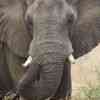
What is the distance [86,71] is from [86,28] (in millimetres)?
2012

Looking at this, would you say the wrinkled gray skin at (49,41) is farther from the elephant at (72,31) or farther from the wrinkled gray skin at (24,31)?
the wrinkled gray skin at (24,31)

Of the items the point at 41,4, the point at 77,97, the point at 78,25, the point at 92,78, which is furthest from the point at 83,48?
the point at 92,78

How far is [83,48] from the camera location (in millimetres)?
4672

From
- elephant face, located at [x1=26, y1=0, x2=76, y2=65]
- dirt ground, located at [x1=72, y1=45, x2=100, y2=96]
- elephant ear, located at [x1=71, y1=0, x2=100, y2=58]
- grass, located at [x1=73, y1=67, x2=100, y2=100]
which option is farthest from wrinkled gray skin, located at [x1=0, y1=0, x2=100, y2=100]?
dirt ground, located at [x1=72, y1=45, x2=100, y2=96]

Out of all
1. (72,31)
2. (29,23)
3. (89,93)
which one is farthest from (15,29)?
(89,93)

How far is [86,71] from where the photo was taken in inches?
260

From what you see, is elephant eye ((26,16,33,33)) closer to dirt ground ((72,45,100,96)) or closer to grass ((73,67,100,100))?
grass ((73,67,100,100))

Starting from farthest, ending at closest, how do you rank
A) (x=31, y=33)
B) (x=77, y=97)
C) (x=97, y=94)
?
(x=77, y=97), (x=97, y=94), (x=31, y=33)

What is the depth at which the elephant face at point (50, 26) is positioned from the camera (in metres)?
4.04

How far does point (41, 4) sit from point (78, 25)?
401 mm

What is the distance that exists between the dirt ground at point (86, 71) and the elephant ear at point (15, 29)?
1.49 meters

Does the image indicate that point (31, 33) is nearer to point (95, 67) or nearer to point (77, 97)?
point (77, 97)

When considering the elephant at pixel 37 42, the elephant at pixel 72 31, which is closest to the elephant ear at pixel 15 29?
the elephant at pixel 37 42

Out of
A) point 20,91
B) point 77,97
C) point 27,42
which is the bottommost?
point 77,97
